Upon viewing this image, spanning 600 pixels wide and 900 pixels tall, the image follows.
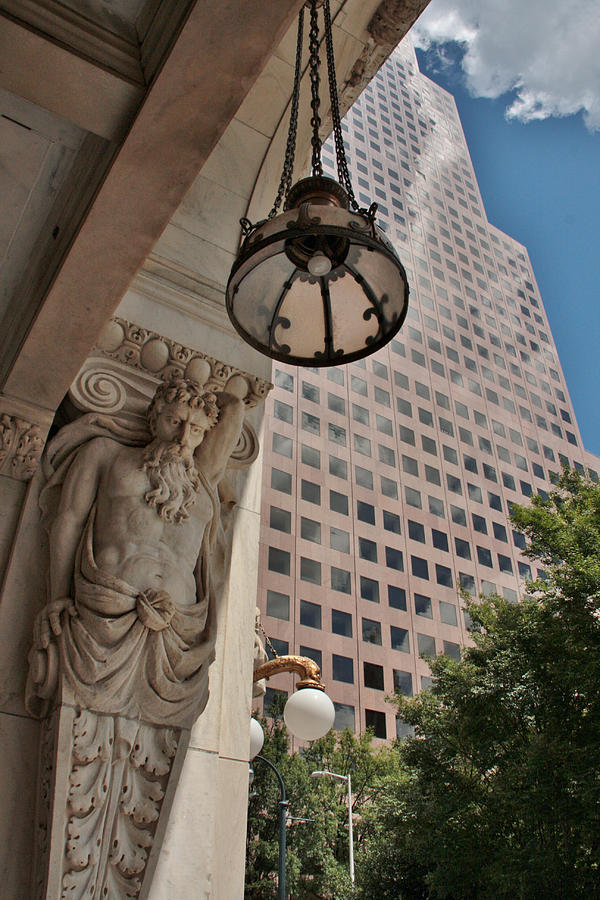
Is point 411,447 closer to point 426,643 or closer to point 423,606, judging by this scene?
point 423,606

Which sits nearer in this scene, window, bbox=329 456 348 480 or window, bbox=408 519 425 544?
window, bbox=329 456 348 480

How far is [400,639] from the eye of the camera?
49125 millimetres

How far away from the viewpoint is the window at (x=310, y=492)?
50375mm

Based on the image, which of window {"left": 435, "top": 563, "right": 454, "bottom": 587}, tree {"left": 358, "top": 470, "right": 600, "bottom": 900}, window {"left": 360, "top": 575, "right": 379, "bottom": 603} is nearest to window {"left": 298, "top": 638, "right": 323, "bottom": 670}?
window {"left": 360, "top": 575, "right": 379, "bottom": 603}

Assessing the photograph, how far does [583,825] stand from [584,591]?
14.6ft

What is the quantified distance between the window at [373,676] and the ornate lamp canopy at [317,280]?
44425 mm

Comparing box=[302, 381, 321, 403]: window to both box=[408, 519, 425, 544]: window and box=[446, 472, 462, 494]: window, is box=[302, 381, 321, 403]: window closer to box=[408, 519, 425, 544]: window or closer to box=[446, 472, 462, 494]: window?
box=[408, 519, 425, 544]: window

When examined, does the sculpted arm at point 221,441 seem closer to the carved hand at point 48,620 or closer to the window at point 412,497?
the carved hand at point 48,620

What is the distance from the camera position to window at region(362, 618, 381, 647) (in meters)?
47.5

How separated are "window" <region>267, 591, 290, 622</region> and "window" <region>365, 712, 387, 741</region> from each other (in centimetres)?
783

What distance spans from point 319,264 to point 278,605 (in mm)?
42076

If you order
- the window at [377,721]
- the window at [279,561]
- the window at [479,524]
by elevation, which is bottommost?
the window at [377,721]

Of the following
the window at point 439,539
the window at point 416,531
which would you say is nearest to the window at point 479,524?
the window at point 439,539

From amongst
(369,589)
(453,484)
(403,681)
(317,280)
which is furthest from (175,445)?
(453,484)
